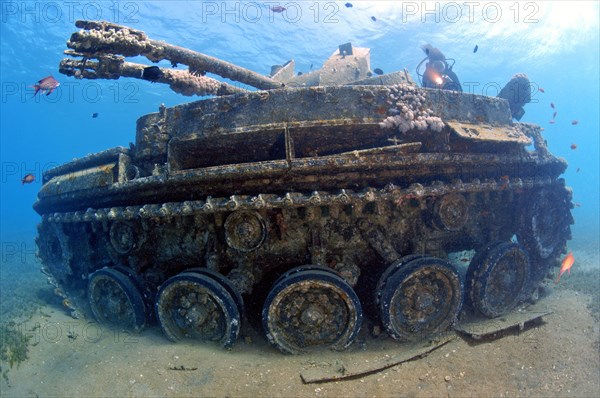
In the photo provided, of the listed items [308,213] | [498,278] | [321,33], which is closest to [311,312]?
[308,213]

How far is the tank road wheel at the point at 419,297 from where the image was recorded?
15.3 ft

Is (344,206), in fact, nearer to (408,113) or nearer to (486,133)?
(408,113)

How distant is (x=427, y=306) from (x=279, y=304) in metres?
2.22

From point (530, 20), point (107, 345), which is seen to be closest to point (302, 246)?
point (107, 345)

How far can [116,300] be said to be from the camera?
18.2ft

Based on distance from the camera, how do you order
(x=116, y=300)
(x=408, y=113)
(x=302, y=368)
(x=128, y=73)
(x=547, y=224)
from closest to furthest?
(x=302, y=368) < (x=408, y=113) < (x=116, y=300) < (x=128, y=73) < (x=547, y=224)

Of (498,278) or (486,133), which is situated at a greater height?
(486,133)

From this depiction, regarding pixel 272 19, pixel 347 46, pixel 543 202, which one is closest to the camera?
pixel 543 202

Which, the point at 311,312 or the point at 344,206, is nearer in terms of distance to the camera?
the point at 311,312

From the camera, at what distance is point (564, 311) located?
5852 mm

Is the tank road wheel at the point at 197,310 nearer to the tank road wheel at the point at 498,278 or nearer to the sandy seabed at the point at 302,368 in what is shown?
the sandy seabed at the point at 302,368

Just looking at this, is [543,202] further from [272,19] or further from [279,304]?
[272,19]

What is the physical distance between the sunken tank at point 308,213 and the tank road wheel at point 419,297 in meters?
0.02

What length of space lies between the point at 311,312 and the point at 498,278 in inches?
131
